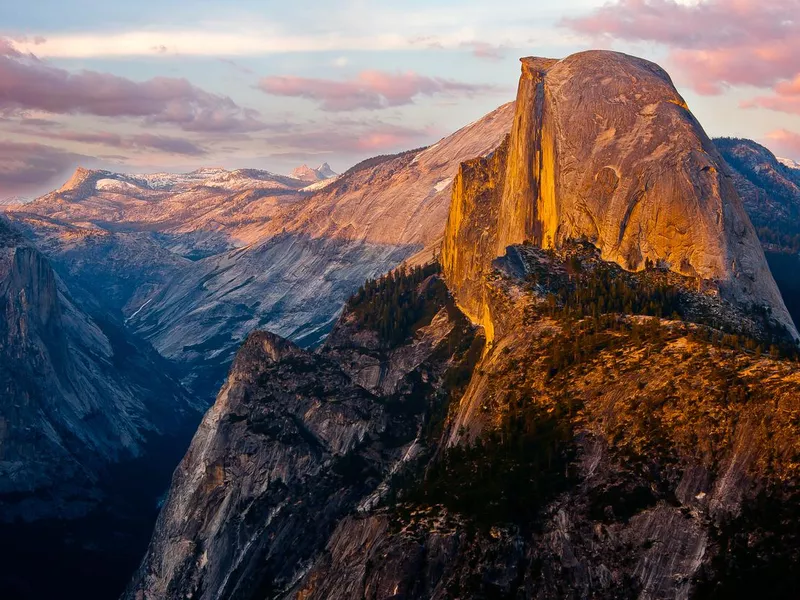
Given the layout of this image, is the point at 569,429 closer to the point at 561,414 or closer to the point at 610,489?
the point at 561,414

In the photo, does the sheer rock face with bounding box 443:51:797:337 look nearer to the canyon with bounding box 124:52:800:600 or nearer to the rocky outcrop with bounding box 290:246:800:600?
the canyon with bounding box 124:52:800:600

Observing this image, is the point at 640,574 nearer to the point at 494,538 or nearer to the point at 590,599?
the point at 590,599

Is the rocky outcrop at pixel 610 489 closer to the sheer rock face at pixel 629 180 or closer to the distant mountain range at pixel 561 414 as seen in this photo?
the distant mountain range at pixel 561 414

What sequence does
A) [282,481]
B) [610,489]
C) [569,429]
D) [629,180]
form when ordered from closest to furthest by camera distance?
[610,489] → [569,429] → [629,180] → [282,481]

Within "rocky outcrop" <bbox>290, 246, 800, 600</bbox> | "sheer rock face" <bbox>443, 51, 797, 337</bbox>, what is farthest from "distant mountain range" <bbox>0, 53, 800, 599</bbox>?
"sheer rock face" <bbox>443, 51, 797, 337</bbox>

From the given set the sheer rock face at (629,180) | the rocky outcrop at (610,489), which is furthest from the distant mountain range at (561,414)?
the sheer rock face at (629,180)

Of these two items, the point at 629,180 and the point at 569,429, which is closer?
the point at 569,429

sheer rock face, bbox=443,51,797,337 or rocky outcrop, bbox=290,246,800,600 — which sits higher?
sheer rock face, bbox=443,51,797,337

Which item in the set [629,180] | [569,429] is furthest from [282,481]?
[569,429]

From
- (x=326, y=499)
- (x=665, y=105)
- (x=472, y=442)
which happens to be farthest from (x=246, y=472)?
(x=665, y=105)
